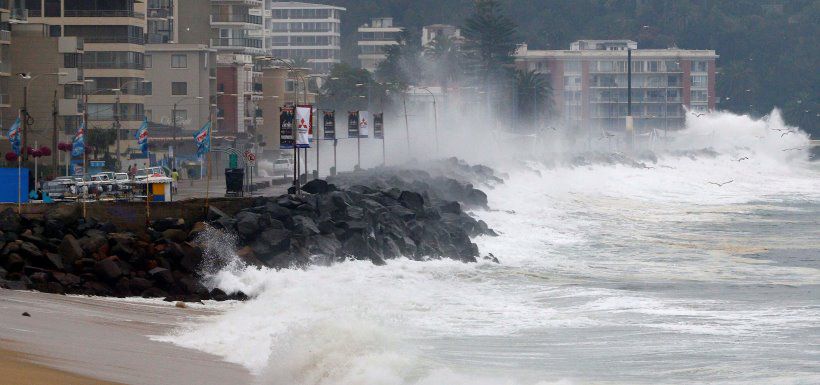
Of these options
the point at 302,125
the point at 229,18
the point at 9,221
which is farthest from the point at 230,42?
the point at 9,221

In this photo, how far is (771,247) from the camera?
47.8 m

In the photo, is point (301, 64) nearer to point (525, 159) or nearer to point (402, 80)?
point (402, 80)

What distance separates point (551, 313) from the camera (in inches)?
1114

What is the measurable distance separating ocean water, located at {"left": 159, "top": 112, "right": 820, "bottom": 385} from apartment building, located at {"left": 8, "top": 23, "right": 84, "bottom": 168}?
2468cm

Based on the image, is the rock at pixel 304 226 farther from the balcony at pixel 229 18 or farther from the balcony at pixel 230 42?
the balcony at pixel 229 18

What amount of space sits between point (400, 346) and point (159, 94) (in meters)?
78.7

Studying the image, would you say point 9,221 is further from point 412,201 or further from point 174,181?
point 174,181

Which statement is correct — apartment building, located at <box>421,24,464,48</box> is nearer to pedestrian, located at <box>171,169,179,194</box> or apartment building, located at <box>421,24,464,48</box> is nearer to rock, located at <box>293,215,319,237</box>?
pedestrian, located at <box>171,169,179,194</box>

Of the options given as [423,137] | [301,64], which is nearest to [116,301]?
[423,137]

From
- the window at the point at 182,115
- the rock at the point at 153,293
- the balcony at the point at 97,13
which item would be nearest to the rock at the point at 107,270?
the rock at the point at 153,293

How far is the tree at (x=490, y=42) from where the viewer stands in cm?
14212

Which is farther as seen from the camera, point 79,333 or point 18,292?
point 18,292

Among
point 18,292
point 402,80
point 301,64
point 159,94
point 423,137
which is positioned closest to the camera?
point 18,292

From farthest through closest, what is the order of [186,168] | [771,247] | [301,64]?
1. [301,64]
2. [186,168]
3. [771,247]
